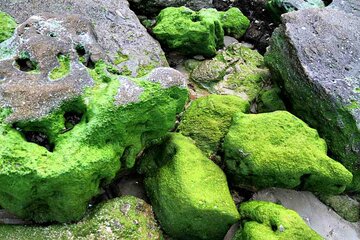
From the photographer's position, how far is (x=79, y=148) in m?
2.49

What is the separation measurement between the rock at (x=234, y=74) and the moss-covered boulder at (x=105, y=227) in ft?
4.60

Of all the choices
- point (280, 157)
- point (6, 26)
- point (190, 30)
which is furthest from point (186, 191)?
point (6, 26)

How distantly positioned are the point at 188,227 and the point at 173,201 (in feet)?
0.63

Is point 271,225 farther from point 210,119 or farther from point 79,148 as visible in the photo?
point 79,148

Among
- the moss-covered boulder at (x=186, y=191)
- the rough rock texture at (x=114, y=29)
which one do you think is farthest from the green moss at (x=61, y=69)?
the moss-covered boulder at (x=186, y=191)

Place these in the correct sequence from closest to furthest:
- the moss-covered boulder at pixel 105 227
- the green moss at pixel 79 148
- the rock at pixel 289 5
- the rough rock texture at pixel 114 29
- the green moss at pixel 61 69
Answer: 1. the green moss at pixel 79 148
2. the moss-covered boulder at pixel 105 227
3. the green moss at pixel 61 69
4. the rough rock texture at pixel 114 29
5. the rock at pixel 289 5

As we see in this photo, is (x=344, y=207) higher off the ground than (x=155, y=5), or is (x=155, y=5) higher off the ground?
(x=155, y=5)

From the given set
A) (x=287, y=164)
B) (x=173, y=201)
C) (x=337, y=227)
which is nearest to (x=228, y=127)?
(x=287, y=164)

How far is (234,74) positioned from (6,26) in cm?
188

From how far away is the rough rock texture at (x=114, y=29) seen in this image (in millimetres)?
3518

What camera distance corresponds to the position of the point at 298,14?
364 cm

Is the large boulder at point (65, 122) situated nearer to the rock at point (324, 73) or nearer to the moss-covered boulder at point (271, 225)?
the moss-covered boulder at point (271, 225)

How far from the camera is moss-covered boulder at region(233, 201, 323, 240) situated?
2.60 metres

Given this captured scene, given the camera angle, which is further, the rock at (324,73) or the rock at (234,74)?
the rock at (234,74)
